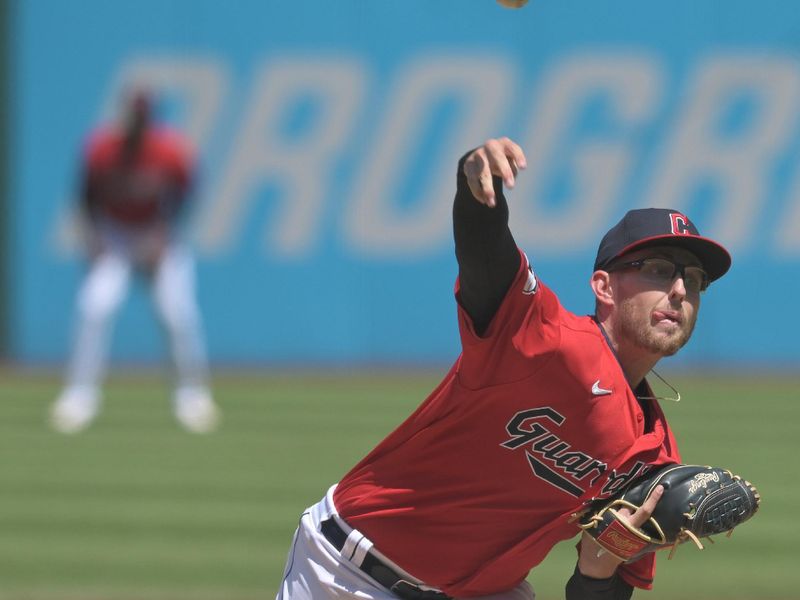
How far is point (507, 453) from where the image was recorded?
374cm

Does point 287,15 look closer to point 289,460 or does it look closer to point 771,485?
point 289,460

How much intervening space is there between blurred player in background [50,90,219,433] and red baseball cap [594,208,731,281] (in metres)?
7.50

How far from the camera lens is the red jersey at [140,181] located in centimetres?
1124

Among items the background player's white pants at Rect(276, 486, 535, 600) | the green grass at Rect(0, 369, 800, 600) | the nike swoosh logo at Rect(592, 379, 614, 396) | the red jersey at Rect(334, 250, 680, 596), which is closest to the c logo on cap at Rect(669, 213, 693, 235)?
the red jersey at Rect(334, 250, 680, 596)

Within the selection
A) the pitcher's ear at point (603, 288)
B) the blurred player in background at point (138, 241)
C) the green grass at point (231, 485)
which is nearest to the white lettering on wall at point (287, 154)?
the green grass at point (231, 485)

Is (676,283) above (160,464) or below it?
above

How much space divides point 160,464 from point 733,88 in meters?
8.05

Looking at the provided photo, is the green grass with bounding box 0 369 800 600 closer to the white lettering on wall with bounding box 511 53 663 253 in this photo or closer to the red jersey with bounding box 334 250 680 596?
the white lettering on wall with bounding box 511 53 663 253

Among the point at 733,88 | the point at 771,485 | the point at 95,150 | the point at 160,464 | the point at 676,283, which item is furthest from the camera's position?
the point at 733,88

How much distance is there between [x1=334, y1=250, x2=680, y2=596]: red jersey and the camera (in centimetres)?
359

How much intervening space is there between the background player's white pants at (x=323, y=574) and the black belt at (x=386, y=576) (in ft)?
0.04

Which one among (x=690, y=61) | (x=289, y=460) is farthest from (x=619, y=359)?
(x=690, y=61)

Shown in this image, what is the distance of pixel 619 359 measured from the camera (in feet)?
12.7

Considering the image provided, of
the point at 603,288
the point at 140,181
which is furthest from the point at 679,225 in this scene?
the point at 140,181
